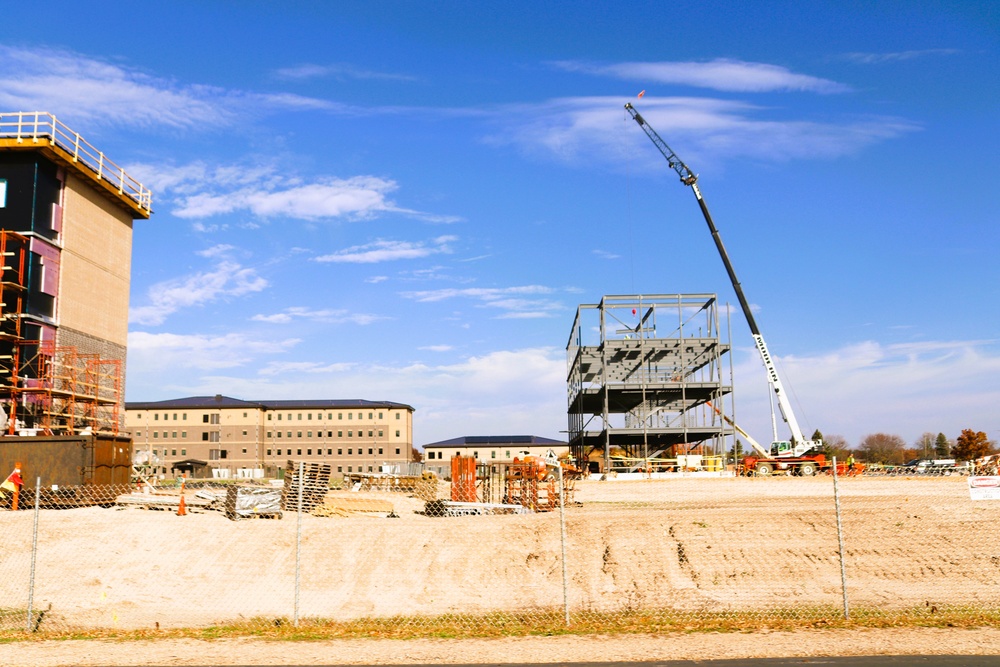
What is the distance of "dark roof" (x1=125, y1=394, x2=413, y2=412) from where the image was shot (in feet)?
357

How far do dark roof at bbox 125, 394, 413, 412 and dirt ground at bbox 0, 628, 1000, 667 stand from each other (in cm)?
10084

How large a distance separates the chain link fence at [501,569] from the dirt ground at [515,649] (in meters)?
0.90

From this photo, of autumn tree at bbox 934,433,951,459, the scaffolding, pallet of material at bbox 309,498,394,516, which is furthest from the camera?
autumn tree at bbox 934,433,951,459

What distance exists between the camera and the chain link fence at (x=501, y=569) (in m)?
13.3

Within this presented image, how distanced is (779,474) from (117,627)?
1649 inches

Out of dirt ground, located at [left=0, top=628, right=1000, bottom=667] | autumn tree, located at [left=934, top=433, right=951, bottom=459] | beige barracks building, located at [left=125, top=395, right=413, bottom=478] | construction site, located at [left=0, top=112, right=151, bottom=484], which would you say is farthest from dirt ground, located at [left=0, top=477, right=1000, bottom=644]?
autumn tree, located at [left=934, top=433, right=951, bottom=459]

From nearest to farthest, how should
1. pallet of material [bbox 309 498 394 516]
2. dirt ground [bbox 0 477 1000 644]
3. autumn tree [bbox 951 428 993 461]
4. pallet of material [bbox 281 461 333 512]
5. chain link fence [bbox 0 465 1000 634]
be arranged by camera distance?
chain link fence [bbox 0 465 1000 634] → dirt ground [bbox 0 477 1000 644] → pallet of material [bbox 281 461 333 512] → pallet of material [bbox 309 498 394 516] → autumn tree [bbox 951 428 993 461]

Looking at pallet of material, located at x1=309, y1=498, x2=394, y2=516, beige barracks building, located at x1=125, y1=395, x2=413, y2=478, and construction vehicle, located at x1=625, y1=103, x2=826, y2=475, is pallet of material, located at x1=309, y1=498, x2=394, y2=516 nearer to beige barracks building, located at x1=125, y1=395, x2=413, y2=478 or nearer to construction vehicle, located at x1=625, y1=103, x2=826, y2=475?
construction vehicle, located at x1=625, y1=103, x2=826, y2=475

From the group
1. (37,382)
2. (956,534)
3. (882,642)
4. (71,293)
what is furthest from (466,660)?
(71,293)

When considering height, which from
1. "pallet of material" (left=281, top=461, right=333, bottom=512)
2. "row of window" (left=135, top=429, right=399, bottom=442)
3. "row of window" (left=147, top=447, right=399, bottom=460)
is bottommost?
"pallet of material" (left=281, top=461, right=333, bottom=512)

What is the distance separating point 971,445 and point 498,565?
350 ft

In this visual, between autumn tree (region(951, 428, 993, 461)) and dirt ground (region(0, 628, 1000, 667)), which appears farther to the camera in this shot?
autumn tree (region(951, 428, 993, 461))

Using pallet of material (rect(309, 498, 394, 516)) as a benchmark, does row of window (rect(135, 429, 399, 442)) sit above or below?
above

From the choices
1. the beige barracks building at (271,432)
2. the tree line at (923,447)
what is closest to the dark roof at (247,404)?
the beige barracks building at (271,432)
